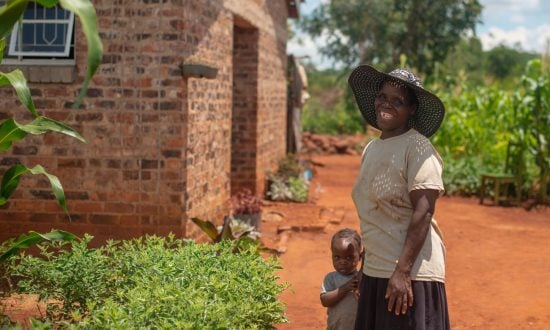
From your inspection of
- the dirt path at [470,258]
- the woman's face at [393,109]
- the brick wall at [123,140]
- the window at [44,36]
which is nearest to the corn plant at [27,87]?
the woman's face at [393,109]

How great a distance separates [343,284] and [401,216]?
2.46 feet

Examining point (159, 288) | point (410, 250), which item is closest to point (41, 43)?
point (159, 288)

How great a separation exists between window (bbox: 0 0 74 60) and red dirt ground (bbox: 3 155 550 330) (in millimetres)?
2655

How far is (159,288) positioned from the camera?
11.3ft

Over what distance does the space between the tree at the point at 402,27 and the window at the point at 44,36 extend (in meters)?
18.0

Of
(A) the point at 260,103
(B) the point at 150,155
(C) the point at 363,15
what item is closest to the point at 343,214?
(A) the point at 260,103

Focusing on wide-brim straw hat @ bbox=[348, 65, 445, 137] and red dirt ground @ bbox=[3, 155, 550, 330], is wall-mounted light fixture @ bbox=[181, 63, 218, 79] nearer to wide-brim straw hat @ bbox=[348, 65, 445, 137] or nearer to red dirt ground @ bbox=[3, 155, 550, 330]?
red dirt ground @ bbox=[3, 155, 550, 330]

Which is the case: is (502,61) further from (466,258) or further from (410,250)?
(410,250)

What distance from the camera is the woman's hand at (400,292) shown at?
10.2 ft

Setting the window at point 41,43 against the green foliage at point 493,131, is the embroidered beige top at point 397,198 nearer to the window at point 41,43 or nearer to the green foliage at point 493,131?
the window at point 41,43

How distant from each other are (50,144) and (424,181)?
183 inches

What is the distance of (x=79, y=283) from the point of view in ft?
13.1

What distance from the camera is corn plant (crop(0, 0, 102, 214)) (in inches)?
103

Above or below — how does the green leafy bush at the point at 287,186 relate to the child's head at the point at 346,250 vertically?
below
